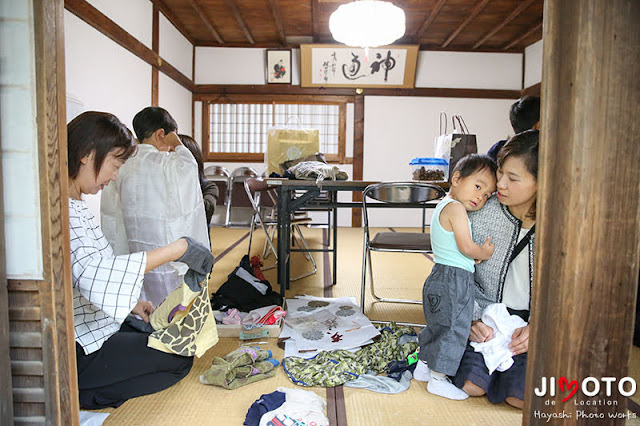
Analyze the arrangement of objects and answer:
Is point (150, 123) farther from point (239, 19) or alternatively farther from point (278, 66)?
point (278, 66)

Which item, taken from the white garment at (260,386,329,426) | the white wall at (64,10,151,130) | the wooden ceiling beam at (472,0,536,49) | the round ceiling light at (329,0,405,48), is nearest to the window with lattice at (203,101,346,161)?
the white wall at (64,10,151,130)

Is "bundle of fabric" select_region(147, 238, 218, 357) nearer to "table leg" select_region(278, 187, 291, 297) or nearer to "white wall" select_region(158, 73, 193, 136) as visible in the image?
"table leg" select_region(278, 187, 291, 297)

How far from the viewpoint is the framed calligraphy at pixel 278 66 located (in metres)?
6.98

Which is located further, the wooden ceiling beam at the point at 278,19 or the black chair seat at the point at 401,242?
the wooden ceiling beam at the point at 278,19

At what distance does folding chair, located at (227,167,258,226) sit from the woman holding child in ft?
13.1

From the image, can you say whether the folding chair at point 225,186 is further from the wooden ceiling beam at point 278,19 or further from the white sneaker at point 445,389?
the white sneaker at point 445,389

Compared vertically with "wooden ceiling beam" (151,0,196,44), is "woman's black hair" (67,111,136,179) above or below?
below

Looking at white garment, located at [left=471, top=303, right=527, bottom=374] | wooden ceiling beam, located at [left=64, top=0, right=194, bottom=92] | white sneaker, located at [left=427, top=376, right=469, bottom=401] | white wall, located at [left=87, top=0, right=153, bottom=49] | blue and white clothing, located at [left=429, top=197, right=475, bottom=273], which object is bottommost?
white sneaker, located at [left=427, top=376, right=469, bottom=401]

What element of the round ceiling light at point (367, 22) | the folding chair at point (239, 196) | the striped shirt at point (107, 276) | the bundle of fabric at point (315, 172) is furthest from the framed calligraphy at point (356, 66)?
the striped shirt at point (107, 276)

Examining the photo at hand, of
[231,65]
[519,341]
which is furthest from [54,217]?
[231,65]

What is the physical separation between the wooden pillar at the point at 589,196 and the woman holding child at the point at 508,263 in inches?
25.0

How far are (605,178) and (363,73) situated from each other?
6.50 metres

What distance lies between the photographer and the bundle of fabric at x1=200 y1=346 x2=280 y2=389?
5.35ft

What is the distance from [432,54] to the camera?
7145mm
